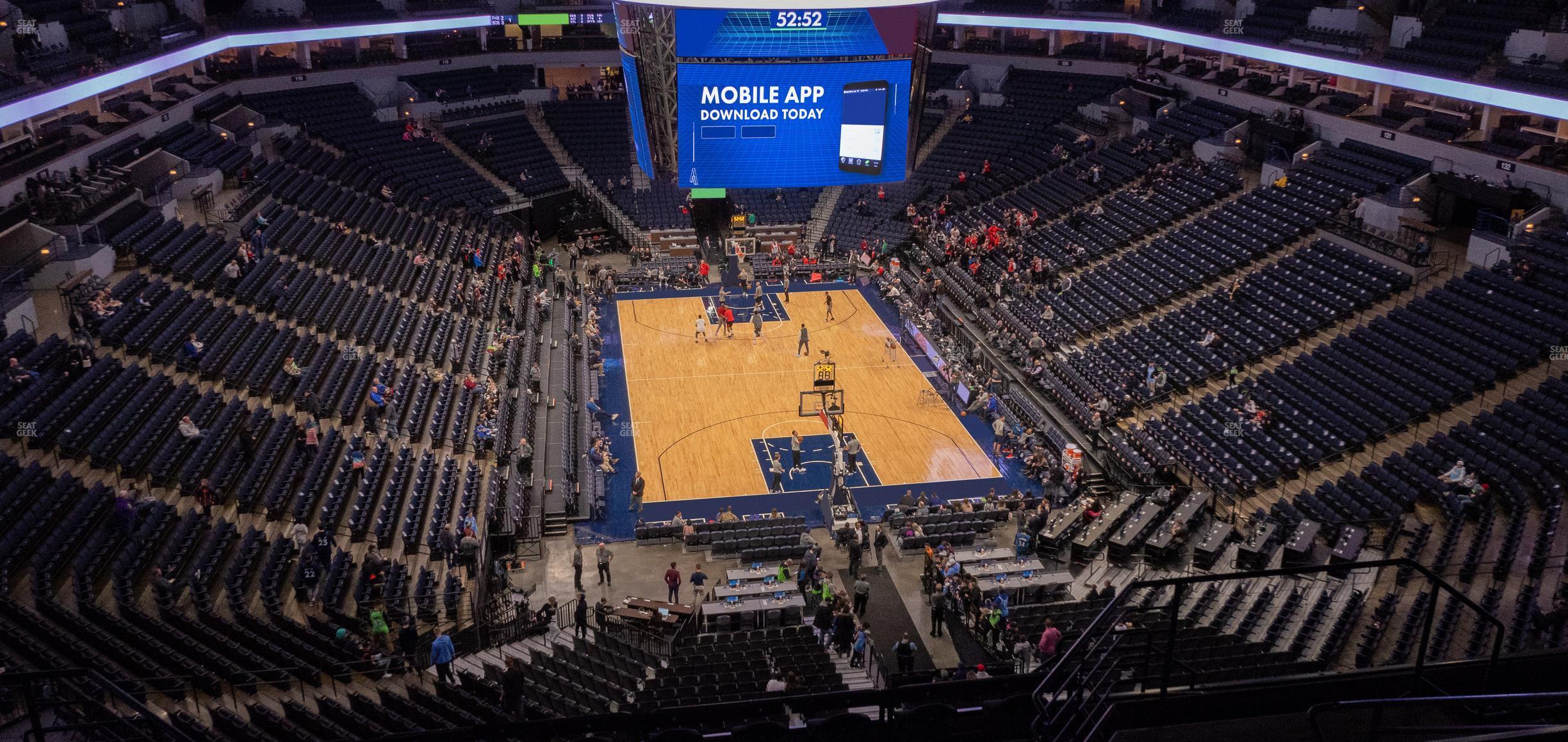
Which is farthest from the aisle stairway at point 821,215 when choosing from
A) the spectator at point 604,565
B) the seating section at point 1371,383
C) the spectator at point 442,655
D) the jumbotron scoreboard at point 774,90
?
the spectator at point 442,655

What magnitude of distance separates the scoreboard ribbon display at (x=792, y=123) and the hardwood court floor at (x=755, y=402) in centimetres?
792

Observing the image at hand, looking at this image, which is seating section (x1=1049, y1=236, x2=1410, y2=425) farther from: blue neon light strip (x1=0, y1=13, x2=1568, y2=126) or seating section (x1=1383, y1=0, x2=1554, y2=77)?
seating section (x1=1383, y1=0, x2=1554, y2=77)

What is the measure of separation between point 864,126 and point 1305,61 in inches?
833

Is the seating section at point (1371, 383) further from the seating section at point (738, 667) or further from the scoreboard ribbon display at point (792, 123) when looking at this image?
the seating section at point (738, 667)

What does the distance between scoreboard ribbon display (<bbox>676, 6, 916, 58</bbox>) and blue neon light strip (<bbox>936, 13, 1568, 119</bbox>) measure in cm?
95

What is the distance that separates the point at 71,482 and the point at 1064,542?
17.7 metres

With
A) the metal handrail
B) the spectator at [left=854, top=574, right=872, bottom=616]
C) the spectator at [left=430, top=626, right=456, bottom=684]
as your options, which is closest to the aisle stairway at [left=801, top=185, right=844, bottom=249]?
the spectator at [left=854, top=574, right=872, bottom=616]

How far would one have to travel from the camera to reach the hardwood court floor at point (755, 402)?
27.2 metres

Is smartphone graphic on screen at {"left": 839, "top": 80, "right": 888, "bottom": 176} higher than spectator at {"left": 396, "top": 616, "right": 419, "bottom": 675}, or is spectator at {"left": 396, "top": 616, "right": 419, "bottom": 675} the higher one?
smartphone graphic on screen at {"left": 839, "top": 80, "right": 888, "bottom": 176}

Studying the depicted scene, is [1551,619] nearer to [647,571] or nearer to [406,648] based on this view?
[647,571]

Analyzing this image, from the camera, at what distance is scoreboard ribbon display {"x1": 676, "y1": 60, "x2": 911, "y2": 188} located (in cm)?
2089

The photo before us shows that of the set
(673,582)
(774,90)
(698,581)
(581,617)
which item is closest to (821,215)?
(774,90)

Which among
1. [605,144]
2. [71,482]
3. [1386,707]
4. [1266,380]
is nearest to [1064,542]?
[1266,380]

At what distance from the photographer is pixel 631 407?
30578mm
